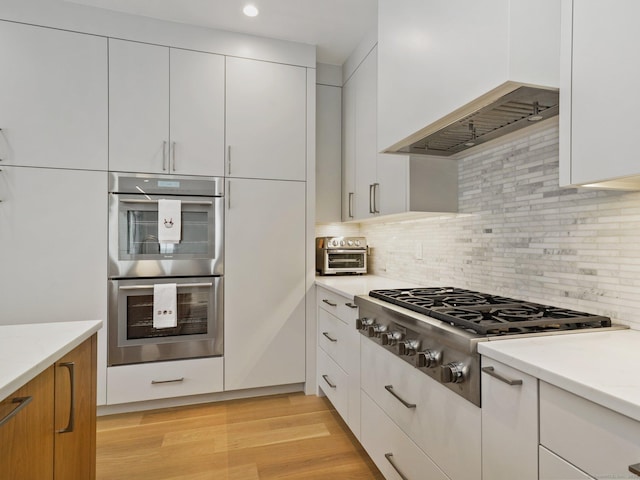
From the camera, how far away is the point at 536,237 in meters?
1.57

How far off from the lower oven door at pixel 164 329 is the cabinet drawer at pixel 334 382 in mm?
741

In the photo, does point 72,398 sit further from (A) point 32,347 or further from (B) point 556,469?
(B) point 556,469

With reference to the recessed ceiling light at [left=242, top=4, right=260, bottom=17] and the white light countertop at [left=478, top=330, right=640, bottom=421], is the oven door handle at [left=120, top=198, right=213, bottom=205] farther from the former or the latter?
the white light countertop at [left=478, top=330, right=640, bottom=421]

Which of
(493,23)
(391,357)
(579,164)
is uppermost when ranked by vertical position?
(493,23)

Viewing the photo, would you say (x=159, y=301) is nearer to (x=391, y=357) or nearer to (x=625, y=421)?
(x=391, y=357)

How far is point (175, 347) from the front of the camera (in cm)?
251

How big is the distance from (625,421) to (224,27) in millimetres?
2896

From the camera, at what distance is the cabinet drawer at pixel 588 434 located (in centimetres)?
67

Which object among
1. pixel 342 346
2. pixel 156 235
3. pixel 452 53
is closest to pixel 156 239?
pixel 156 235

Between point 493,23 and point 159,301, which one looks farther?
point 159,301

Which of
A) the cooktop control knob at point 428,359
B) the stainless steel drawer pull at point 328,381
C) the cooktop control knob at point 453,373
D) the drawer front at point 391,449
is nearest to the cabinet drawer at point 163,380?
the stainless steel drawer pull at point 328,381

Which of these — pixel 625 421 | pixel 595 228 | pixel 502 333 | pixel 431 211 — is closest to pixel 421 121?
pixel 431 211

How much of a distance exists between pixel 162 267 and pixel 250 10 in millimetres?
1779

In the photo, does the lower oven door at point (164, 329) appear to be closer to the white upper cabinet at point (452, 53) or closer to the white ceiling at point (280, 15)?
the white upper cabinet at point (452, 53)
